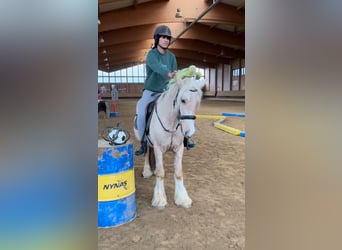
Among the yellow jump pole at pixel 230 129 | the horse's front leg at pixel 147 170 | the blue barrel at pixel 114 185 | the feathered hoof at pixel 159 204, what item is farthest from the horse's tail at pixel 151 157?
the yellow jump pole at pixel 230 129

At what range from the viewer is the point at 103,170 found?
1934mm

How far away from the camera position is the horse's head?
2066 millimetres

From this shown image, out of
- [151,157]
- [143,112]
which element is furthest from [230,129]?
[143,112]

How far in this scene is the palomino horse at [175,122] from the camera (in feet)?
6.82

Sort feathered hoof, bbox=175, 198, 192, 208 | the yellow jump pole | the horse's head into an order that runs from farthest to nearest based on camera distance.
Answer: the yellow jump pole → feathered hoof, bbox=175, 198, 192, 208 → the horse's head

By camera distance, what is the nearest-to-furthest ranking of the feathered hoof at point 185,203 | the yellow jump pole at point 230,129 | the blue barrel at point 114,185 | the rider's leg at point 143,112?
the blue barrel at point 114,185, the feathered hoof at point 185,203, the rider's leg at point 143,112, the yellow jump pole at point 230,129

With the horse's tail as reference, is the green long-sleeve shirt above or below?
above

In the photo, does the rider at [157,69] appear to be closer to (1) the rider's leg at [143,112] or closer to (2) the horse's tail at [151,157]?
(1) the rider's leg at [143,112]

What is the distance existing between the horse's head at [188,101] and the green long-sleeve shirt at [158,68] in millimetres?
312

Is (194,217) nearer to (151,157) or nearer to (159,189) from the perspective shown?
(159,189)

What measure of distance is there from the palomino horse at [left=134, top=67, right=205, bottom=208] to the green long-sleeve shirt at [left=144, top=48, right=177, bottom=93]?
0.63 feet

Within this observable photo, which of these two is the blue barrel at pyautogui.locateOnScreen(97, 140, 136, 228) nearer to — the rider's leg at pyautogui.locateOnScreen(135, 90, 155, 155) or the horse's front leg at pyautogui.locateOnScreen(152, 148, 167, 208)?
the horse's front leg at pyautogui.locateOnScreen(152, 148, 167, 208)

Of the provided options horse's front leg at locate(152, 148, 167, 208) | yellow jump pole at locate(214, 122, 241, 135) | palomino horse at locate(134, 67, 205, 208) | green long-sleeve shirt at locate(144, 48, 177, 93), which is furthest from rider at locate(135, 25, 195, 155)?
yellow jump pole at locate(214, 122, 241, 135)
